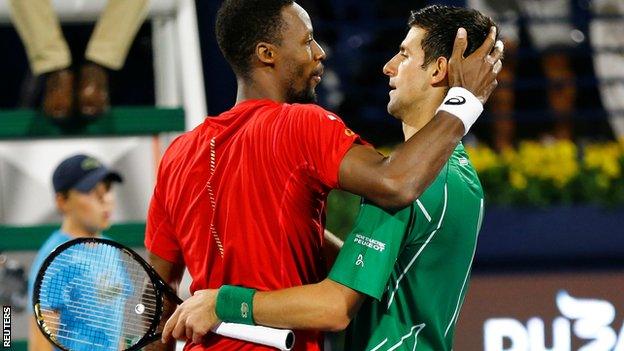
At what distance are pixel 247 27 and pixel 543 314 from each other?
10.5ft

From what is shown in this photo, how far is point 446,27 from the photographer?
3.83 m

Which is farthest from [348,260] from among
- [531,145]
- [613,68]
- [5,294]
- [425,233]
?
[613,68]

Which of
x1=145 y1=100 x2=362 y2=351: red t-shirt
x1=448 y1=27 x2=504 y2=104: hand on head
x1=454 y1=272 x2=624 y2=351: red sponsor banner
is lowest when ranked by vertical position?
x1=454 y1=272 x2=624 y2=351: red sponsor banner

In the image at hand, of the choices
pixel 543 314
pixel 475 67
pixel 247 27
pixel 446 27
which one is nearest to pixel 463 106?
pixel 475 67

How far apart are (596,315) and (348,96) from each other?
6.17 feet

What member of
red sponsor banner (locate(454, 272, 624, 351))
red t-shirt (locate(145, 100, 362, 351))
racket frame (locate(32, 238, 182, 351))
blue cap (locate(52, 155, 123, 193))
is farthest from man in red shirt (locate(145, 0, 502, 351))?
red sponsor banner (locate(454, 272, 624, 351))

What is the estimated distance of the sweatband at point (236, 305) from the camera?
11.5ft

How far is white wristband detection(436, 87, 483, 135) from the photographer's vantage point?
3.50 metres

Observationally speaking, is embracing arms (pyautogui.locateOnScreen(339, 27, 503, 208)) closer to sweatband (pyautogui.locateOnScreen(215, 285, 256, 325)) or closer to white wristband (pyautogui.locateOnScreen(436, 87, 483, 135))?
white wristband (pyautogui.locateOnScreen(436, 87, 483, 135))

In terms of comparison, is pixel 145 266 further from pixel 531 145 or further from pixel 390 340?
pixel 531 145

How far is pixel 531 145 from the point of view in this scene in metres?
6.98

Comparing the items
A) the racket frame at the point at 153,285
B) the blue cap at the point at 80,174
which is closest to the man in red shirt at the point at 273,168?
the racket frame at the point at 153,285

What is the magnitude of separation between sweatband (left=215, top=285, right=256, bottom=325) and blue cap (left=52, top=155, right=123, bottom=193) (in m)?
2.70

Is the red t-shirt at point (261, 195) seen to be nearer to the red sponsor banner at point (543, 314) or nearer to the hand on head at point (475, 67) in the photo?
the hand on head at point (475, 67)
